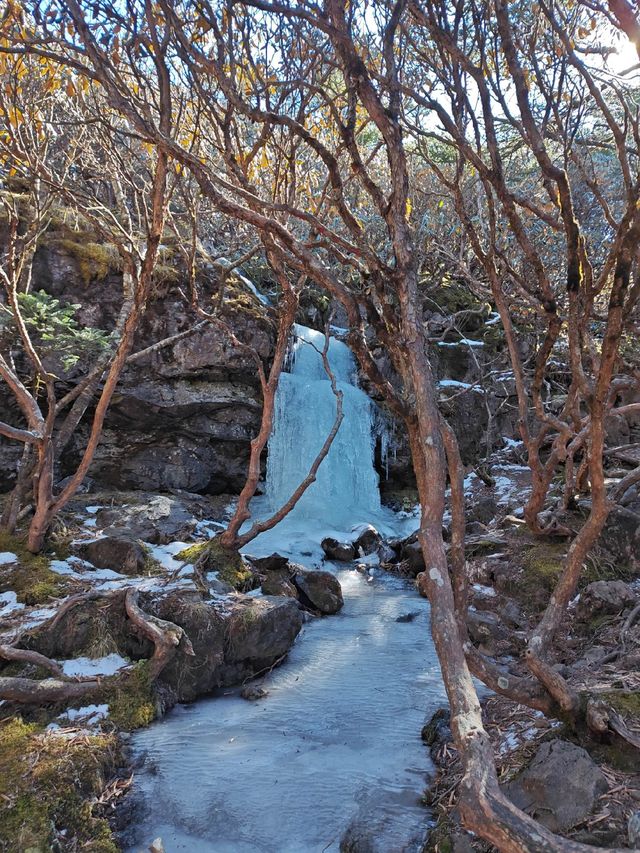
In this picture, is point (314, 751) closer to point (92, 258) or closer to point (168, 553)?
point (168, 553)

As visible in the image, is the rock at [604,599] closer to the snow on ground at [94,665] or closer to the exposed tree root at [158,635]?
the exposed tree root at [158,635]

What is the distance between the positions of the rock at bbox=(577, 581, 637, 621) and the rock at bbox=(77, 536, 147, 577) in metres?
4.66

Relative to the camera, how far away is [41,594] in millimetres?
5145

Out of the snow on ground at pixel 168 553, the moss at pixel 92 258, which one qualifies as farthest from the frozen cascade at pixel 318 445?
the snow on ground at pixel 168 553

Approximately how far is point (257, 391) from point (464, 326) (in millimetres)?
6728

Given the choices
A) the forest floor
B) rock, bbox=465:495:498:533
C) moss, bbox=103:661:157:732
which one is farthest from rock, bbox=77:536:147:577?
rock, bbox=465:495:498:533

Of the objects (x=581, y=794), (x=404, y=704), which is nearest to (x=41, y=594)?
(x=404, y=704)

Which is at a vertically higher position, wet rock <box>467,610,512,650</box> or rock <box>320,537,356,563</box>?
wet rock <box>467,610,512,650</box>

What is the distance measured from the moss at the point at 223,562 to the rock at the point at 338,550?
3070 millimetres

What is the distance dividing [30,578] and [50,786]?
277 cm

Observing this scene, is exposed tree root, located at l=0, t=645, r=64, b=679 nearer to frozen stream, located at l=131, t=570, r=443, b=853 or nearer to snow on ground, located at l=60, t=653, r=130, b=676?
snow on ground, located at l=60, t=653, r=130, b=676

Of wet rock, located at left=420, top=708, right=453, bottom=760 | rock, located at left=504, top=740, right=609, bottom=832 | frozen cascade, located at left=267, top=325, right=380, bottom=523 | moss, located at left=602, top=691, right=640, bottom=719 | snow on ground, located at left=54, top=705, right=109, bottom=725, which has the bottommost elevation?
wet rock, located at left=420, top=708, right=453, bottom=760

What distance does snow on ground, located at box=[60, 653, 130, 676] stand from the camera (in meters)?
4.37

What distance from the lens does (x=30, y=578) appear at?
5406 mm
